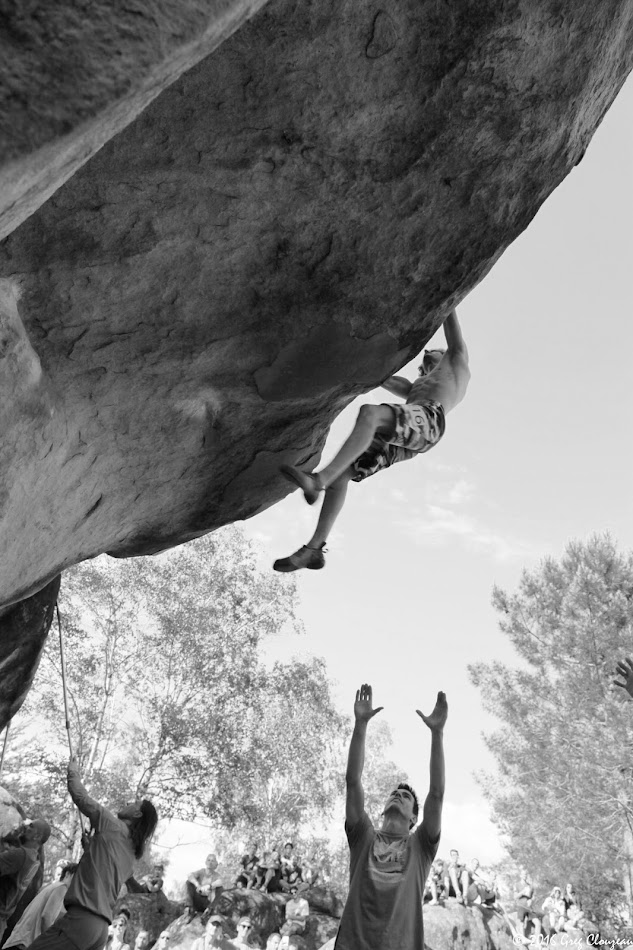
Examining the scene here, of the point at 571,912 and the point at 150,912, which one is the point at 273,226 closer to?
the point at 150,912

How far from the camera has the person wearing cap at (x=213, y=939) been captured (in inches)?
452

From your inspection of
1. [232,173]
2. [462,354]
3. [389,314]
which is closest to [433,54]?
[232,173]

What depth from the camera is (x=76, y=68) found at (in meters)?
1.47

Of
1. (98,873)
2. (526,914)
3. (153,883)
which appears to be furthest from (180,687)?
(98,873)

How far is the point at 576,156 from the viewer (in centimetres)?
389

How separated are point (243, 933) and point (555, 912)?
7068 millimetres

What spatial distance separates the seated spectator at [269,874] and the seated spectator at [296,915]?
3.41 feet

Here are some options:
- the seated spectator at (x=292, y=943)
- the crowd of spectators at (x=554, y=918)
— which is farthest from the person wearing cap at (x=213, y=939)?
the crowd of spectators at (x=554, y=918)

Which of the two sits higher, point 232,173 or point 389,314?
point 389,314

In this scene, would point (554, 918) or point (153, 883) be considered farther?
point (554, 918)

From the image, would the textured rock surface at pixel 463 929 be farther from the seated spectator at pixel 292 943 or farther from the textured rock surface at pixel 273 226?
the textured rock surface at pixel 273 226

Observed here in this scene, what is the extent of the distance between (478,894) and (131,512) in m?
13.2

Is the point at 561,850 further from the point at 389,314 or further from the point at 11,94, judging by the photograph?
the point at 11,94

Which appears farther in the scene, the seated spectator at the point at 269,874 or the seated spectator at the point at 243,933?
the seated spectator at the point at 269,874
